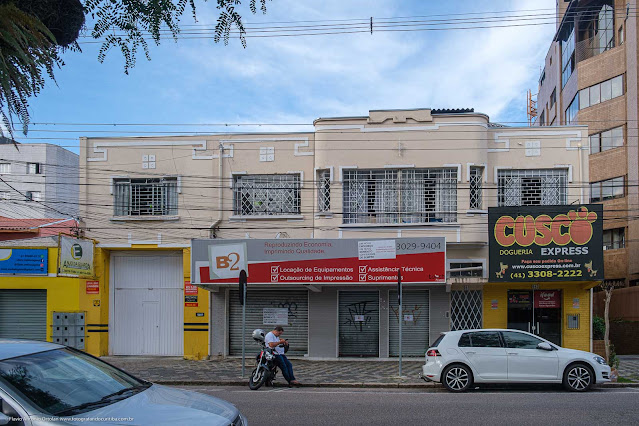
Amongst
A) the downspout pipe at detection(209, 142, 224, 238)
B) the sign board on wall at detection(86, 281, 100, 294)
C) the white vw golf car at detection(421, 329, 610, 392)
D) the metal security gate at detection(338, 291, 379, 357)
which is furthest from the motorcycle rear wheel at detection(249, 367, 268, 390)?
the sign board on wall at detection(86, 281, 100, 294)

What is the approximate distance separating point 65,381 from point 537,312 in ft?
57.5

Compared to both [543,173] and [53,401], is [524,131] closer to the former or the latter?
[543,173]

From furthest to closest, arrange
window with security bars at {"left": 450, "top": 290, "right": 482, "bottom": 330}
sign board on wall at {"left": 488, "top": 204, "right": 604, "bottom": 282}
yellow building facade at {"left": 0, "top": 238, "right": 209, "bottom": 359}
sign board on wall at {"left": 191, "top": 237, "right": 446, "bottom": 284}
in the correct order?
1. yellow building facade at {"left": 0, "top": 238, "right": 209, "bottom": 359}
2. window with security bars at {"left": 450, "top": 290, "right": 482, "bottom": 330}
3. sign board on wall at {"left": 191, "top": 237, "right": 446, "bottom": 284}
4. sign board on wall at {"left": 488, "top": 204, "right": 604, "bottom": 282}

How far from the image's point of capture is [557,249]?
1856 cm

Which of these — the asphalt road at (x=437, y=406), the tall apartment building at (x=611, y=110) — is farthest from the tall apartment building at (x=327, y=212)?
the tall apartment building at (x=611, y=110)

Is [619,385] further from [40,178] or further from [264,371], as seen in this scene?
[40,178]

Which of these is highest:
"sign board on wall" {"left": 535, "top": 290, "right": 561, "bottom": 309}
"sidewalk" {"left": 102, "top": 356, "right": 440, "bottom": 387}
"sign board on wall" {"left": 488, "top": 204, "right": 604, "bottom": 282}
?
"sign board on wall" {"left": 488, "top": 204, "right": 604, "bottom": 282}

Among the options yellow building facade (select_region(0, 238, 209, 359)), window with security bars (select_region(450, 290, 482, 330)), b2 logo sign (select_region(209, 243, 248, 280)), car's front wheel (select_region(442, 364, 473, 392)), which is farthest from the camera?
yellow building facade (select_region(0, 238, 209, 359))

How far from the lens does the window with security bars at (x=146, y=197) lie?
21188 millimetres

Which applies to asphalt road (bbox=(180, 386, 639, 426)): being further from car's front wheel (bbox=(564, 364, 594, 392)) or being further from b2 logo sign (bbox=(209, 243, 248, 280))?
b2 logo sign (bbox=(209, 243, 248, 280))

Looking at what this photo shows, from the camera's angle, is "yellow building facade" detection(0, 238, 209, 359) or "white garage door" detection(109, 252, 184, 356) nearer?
"yellow building facade" detection(0, 238, 209, 359)

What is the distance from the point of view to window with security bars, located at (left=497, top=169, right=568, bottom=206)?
19.9 metres

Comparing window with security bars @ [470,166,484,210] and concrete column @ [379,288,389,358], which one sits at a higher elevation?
window with security bars @ [470,166,484,210]

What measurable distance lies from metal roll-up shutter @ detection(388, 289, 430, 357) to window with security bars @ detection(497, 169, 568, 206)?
4048 millimetres
